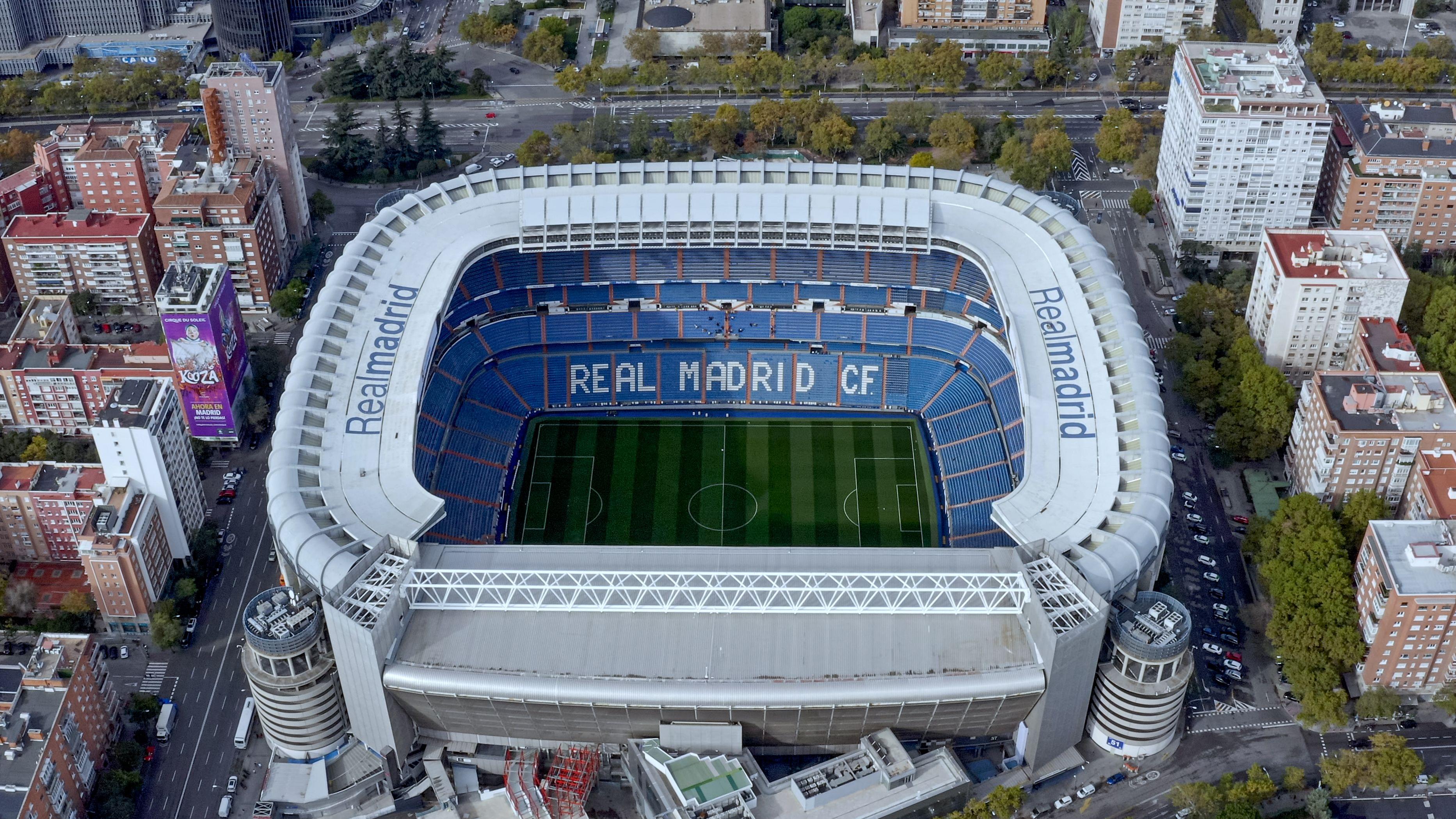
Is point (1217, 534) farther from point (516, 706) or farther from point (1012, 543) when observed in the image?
point (516, 706)

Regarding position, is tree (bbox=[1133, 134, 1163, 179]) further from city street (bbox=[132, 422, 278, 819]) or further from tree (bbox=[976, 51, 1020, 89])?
city street (bbox=[132, 422, 278, 819])

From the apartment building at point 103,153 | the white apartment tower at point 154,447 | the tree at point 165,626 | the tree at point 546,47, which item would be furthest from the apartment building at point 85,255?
the tree at point 546,47

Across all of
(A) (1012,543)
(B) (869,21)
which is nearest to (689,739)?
(A) (1012,543)

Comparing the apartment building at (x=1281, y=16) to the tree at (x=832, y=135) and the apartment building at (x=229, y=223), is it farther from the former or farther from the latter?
the apartment building at (x=229, y=223)

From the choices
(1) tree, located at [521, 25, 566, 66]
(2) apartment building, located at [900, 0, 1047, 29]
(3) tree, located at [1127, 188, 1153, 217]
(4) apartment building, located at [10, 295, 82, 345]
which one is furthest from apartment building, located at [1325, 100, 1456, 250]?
(4) apartment building, located at [10, 295, 82, 345]

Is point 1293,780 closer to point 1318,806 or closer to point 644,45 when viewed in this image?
point 1318,806
